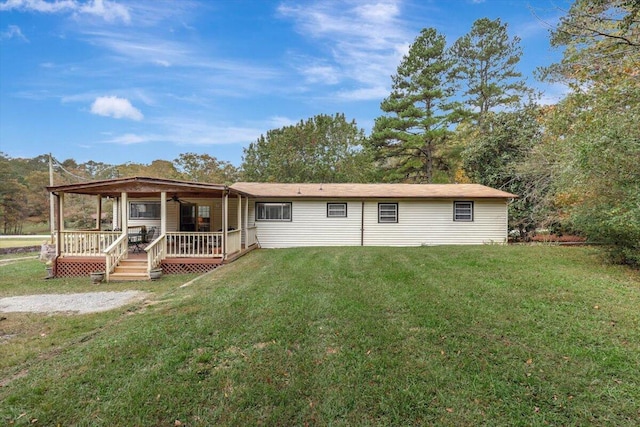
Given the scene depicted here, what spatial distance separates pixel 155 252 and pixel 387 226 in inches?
354

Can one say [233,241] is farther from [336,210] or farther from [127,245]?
[336,210]

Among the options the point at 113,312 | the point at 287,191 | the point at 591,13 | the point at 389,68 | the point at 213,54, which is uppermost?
the point at 389,68

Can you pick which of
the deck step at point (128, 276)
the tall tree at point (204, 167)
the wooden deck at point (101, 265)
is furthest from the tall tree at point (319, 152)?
the deck step at point (128, 276)

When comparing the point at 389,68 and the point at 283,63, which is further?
the point at 389,68

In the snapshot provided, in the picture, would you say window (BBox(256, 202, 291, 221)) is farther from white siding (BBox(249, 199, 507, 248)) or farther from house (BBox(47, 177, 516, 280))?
white siding (BBox(249, 199, 507, 248))

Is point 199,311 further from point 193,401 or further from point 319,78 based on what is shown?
point 319,78

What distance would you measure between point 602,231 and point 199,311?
921cm

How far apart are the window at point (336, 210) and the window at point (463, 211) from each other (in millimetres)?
4806

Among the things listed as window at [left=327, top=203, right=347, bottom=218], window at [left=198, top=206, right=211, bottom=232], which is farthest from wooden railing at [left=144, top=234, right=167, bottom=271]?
window at [left=327, top=203, right=347, bottom=218]

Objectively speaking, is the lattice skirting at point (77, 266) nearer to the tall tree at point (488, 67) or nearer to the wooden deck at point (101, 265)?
the wooden deck at point (101, 265)

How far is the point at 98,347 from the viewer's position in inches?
150

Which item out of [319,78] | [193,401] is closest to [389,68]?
[319,78]

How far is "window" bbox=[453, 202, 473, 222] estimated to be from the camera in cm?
1332

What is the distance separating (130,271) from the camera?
8883mm
